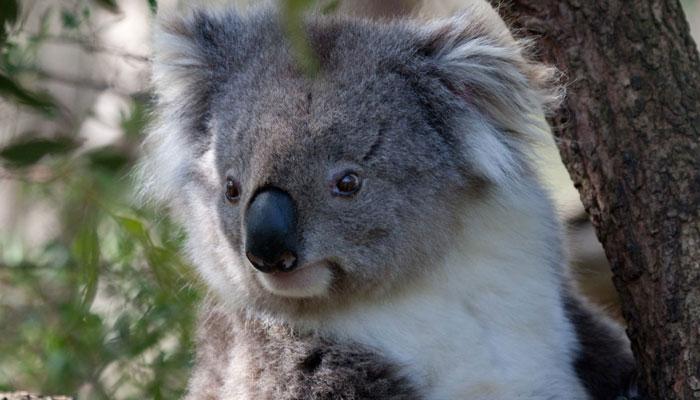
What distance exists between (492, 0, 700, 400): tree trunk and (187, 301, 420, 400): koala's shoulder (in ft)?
2.41

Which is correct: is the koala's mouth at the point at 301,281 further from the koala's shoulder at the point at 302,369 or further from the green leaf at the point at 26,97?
the green leaf at the point at 26,97

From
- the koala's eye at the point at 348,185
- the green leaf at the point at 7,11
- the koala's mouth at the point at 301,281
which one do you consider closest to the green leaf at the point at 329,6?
the koala's eye at the point at 348,185

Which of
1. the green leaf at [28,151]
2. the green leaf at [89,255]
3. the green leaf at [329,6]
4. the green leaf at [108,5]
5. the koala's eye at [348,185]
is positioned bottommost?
the koala's eye at [348,185]

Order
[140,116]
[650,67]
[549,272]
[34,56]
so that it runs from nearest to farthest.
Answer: [650,67]
[549,272]
[140,116]
[34,56]

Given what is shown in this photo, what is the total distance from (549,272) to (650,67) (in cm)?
76

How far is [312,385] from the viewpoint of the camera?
Answer: 2717 millimetres

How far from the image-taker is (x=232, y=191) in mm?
2795

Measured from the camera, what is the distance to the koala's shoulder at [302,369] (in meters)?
2.71

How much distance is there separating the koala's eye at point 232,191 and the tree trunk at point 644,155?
104 centimetres

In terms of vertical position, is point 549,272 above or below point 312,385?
above

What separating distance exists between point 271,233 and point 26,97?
1377 millimetres

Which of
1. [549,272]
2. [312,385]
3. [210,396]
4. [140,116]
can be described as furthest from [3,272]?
[549,272]

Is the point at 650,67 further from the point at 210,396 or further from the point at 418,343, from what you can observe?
the point at 210,396

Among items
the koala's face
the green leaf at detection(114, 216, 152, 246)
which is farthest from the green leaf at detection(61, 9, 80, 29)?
the green leaf at detection(114, 216, 152, 246)
